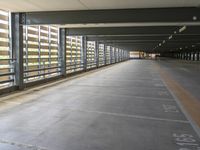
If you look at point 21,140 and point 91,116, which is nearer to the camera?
point 21,140

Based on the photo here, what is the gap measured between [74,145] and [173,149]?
1532 mm

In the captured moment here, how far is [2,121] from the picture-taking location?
6.02 meters

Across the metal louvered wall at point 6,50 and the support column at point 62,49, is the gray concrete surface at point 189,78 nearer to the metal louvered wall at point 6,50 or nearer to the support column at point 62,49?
the support column at point 62,49

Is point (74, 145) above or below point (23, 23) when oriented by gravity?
below

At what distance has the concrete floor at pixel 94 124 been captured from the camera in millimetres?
4598

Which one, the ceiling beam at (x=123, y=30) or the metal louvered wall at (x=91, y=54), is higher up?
the ceiling beam at (x=123, y=30)

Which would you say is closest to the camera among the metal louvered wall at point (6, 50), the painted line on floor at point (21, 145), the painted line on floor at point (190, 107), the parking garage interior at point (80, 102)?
the painted line on floor at point (21, 145)

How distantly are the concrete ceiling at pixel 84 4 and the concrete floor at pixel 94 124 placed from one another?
10.0 feet

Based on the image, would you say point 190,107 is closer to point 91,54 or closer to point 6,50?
point 6,50

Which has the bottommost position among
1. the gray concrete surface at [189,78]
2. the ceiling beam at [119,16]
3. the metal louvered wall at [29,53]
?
the gray concrete surface at [189,78]

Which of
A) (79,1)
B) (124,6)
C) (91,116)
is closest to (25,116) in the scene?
(91,116)

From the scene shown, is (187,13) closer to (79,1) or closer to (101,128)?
(79,1)

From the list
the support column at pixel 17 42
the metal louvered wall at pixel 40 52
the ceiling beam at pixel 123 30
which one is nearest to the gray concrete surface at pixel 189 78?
the ceiling beam at pixel 123 30

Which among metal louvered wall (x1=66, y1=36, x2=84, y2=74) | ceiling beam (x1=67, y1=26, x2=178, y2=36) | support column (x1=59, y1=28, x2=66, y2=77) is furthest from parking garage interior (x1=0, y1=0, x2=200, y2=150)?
metal louvered wall (x1=66, y1=36, x2=84, y2=74)
